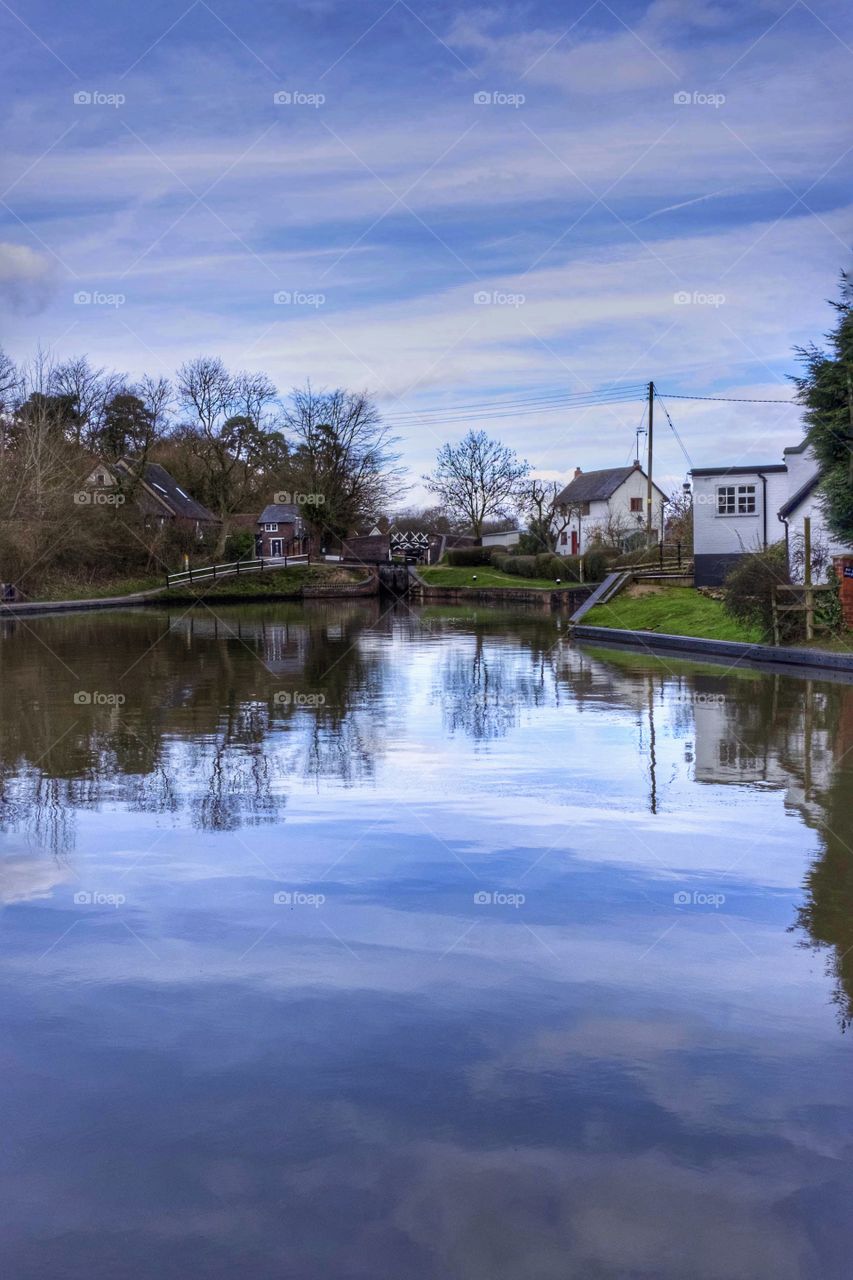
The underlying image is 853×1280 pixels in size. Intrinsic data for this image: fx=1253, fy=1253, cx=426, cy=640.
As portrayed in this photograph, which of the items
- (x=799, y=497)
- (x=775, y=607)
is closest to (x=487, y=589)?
(x=799, y=497)

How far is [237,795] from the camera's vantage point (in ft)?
36.5

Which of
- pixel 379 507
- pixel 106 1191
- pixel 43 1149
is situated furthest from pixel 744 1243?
pixel 379 507

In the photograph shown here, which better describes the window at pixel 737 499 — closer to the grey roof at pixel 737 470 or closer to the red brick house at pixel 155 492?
the grey roof at pixel 737 470

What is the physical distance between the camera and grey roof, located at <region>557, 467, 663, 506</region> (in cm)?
9419

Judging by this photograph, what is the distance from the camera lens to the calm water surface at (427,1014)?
13.1 ft

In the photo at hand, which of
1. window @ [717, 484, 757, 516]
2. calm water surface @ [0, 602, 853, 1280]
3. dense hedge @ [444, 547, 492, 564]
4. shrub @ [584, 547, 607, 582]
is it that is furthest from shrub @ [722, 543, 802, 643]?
dense hedge @ [444, 547, 492, 564]

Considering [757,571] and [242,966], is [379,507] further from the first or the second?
[242,966]

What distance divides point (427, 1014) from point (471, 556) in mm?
84480

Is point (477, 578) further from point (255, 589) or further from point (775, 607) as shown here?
point (775, 607)

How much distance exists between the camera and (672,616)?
119 ft

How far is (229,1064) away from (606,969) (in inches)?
82.9

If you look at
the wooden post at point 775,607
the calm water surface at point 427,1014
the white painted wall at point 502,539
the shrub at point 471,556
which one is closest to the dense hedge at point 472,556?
the shrub at point 471,556

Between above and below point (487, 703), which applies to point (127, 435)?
above

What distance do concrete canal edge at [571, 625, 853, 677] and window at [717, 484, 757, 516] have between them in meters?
11.0
